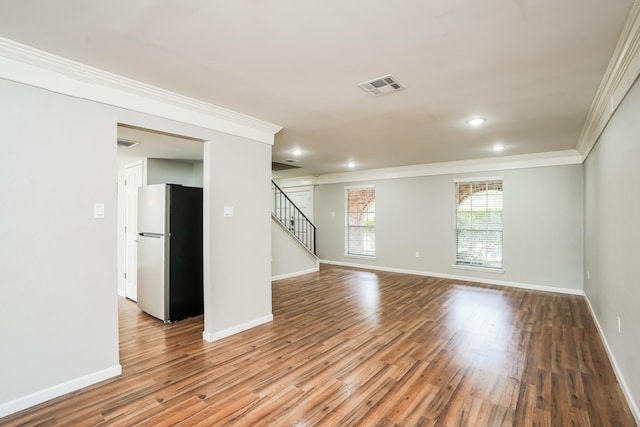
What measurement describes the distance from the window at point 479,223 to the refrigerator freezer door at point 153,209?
18.7 feet

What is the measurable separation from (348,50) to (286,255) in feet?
17.5

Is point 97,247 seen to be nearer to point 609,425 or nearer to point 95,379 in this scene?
point 95,379

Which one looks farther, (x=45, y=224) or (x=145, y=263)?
(x=145, y=263)

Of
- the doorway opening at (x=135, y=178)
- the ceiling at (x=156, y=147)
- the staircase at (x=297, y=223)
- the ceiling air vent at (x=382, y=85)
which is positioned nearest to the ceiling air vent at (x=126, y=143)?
the ceiling at (x=156, y=147)

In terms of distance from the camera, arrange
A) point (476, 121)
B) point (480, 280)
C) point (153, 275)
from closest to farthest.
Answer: point (476, 121) < point (153, 275) < point (480, 280)

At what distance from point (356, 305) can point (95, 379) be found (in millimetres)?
3264

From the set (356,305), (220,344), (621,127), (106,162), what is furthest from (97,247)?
(621,127)

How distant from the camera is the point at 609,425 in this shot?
2.02 m

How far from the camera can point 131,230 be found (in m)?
5.11

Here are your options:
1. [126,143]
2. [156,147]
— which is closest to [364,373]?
[156,147]

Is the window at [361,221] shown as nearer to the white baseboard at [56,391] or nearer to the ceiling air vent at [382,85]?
the ceiling air vent at [382,85]

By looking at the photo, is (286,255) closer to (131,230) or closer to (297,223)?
(297,223)

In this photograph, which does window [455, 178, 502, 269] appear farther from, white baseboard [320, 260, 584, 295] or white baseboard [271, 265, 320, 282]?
white baseboard [271, 265, 320, 282]

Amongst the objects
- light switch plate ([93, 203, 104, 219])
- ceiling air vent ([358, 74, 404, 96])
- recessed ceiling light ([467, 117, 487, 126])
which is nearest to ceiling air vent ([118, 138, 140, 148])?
light switch plate ([93, 203, 104, 219])
